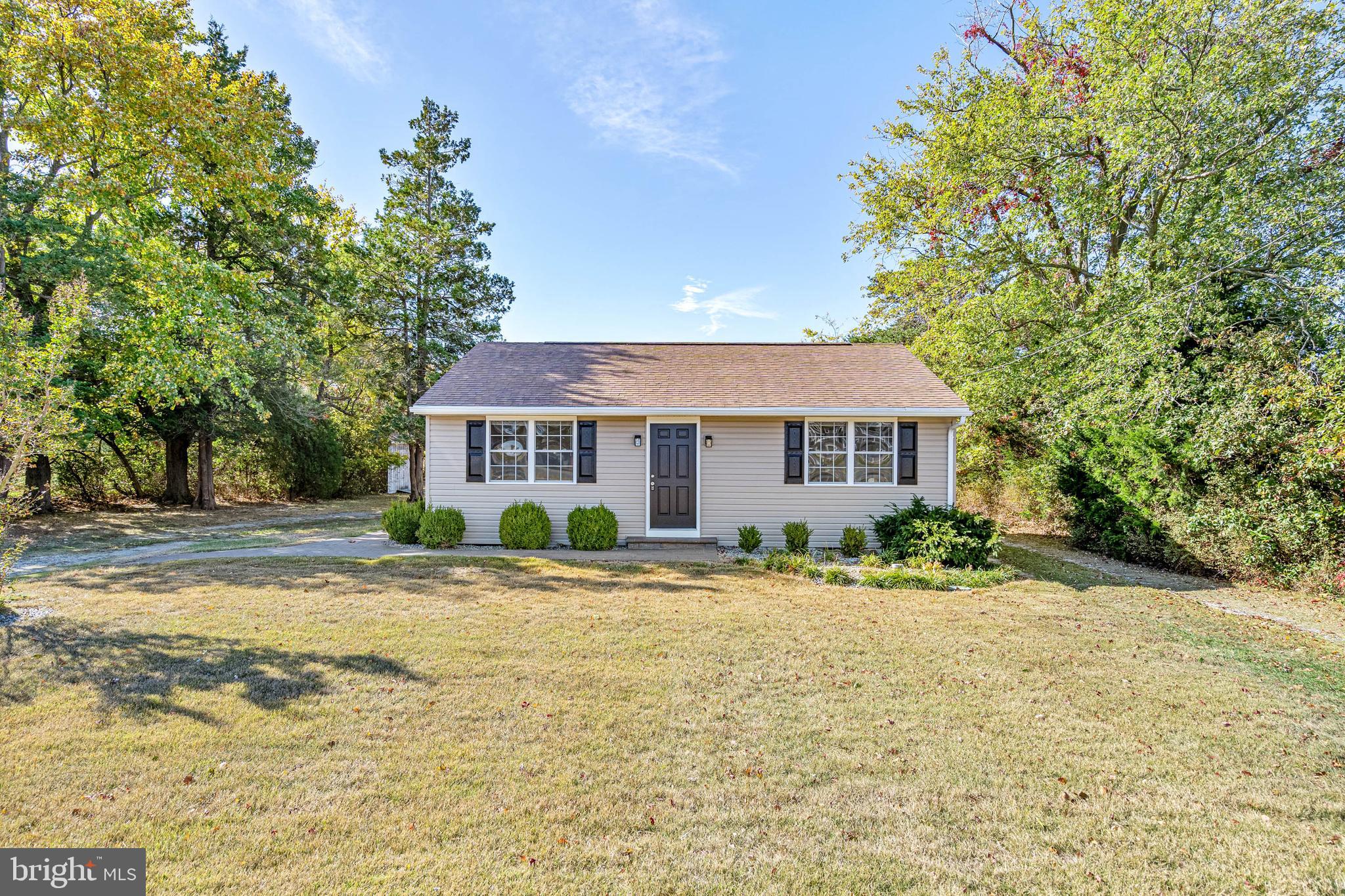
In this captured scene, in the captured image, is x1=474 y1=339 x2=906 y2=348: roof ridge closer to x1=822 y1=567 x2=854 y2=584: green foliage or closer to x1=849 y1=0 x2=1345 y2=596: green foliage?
x1=849 y1=0 x2=1345 y2=596: green foliage

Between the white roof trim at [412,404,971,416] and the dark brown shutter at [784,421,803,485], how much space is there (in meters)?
0.39

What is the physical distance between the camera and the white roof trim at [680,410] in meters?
9.76

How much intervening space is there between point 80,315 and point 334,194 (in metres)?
22.6

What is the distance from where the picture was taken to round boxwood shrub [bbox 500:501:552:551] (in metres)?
9.71

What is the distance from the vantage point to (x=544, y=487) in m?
10.3

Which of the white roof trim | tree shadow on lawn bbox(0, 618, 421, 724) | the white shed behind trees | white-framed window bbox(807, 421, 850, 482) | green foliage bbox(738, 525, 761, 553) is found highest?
the white roof trim

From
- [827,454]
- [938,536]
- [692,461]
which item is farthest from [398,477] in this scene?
[938,536]

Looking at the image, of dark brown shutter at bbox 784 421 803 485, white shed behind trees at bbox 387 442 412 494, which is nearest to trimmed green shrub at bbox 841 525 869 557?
dark brown shutter at bbox 784 421 803 485

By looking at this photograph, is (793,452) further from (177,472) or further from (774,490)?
(177,472)

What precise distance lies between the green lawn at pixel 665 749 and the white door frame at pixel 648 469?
420 centimetres

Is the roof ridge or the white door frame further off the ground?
the roof ridge

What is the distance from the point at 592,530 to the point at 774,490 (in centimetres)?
352

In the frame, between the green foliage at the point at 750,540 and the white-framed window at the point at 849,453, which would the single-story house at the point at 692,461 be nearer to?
the white-framed window at the point at 849,453

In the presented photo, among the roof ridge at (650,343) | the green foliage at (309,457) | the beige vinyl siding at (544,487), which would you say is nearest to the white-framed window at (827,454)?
the beige vinyl siding at (544,487)
